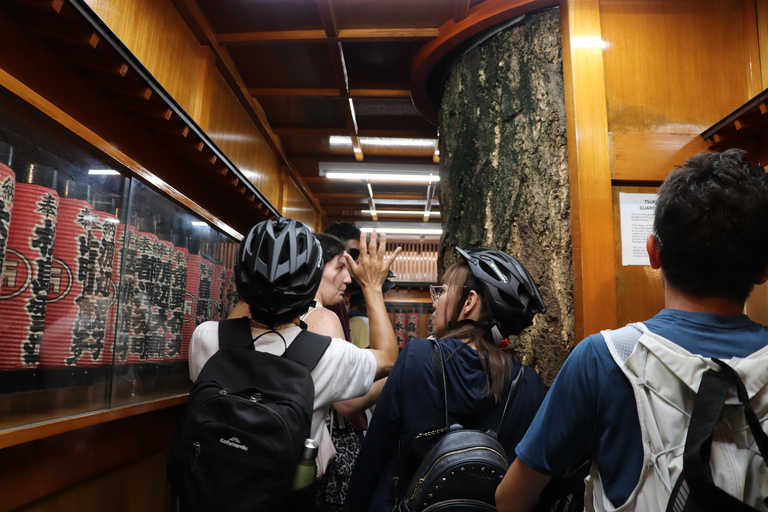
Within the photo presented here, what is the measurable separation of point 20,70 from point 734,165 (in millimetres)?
2368

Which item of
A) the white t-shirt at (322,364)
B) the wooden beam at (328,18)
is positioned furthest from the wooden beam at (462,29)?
the white t-shirt at (322,364)

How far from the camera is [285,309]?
4.91 ft

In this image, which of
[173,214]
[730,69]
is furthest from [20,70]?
[730,69]

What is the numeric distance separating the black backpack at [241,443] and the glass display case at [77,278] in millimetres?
587

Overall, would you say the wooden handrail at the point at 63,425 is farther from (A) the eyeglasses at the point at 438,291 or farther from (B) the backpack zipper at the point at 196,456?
(A) the eyeglasses at the point at 438,291

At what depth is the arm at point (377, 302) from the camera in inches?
68.9

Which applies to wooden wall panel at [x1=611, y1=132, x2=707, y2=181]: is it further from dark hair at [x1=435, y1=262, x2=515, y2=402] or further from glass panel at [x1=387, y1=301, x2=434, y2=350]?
glass panel at [x1=387, y1=301, x2=434, y2=350]

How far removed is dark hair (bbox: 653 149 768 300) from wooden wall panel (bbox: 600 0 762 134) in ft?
5.47

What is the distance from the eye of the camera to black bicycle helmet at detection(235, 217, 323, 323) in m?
1.48

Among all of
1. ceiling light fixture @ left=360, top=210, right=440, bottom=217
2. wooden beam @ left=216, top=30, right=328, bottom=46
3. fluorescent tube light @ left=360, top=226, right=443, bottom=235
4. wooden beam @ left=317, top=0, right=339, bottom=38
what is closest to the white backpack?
wooden beam @ left=317, top=0, right=339, bottom=38

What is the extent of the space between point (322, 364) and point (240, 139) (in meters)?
4.53

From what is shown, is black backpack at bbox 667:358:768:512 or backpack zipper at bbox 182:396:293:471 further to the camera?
backpack zipper at bbox 182:396:293:471

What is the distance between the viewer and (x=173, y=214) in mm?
2465

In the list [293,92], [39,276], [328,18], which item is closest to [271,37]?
[328,18]
